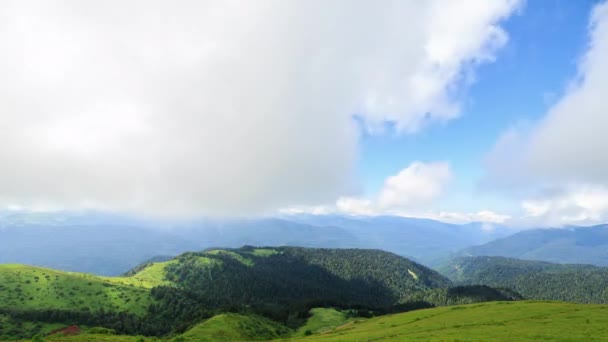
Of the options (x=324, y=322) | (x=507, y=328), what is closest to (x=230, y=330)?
(x=507, y=328)

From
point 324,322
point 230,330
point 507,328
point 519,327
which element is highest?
point 519,327

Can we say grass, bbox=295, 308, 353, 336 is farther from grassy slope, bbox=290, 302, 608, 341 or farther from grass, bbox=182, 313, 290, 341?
grassy slope, bbox=290, 302, 608, 341

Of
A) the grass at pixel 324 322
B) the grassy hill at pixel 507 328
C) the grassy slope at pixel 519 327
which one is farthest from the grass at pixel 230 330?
the grassy slope at pixel 519 327

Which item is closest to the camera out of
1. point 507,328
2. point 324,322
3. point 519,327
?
point 507,328

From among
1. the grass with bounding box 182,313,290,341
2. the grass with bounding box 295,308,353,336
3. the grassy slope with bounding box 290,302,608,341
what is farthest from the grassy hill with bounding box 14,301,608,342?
the grass with bounding box 295,308,353,336

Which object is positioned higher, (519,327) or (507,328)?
(519,327)

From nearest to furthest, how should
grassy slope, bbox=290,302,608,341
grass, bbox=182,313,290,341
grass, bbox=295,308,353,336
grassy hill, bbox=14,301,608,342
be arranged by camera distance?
1. grassy slope, bbox=290,302,608,341
2. grassy hill, bbox=14,301,608,342
3. grass, bbox=182,313,290,341
4. grass, bbox=295,308,353,336

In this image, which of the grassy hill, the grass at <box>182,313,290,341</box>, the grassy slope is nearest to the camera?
the grassy slope

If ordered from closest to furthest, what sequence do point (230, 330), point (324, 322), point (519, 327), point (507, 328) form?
point (507, 328) → point (519, 327) → point (230, 330) → point (324, 322)

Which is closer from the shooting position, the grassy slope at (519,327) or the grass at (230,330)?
the grassy slope at (519,327)

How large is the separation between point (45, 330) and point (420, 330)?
176 meters

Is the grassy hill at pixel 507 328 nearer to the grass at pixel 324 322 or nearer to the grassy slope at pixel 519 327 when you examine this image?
the grassy slope at pixel 519 327

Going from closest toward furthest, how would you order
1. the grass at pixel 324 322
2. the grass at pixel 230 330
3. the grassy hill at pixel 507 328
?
the grassy hill at pixel 507 328
the grass at pixel 230 330
the grass at pixel 324 322

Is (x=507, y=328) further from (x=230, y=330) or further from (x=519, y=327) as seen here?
(x=230, y=330)
